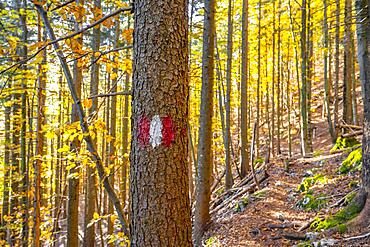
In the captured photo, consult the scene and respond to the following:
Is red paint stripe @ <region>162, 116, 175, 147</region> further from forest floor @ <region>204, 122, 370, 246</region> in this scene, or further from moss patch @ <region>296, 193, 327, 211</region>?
moss patch @ <region>296, 193, 327, 211</region>

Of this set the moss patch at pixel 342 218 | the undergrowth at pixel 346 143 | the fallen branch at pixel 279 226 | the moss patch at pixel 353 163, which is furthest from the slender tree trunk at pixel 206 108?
the undergrowth at pixel 346 143

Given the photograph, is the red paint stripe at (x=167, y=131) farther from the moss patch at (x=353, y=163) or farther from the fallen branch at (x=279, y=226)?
the moss patch at (x=353, y=163)

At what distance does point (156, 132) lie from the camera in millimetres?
2027

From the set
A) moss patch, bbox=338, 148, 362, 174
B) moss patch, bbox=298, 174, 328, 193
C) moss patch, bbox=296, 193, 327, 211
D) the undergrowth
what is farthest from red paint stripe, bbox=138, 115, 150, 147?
the undergrowth

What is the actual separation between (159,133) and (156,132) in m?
0.02

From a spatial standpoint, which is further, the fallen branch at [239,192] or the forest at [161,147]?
the fallen branch at [239,192]

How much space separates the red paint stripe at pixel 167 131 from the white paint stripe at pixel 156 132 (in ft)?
0.07

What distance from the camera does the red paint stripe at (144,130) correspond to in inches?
80.4

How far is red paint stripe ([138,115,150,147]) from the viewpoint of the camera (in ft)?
6.70

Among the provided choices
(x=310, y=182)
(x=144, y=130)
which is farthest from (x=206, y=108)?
(x=144, y=130)

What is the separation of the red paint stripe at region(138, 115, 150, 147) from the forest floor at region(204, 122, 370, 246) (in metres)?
3.92

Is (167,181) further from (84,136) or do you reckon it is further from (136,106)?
(84,136)

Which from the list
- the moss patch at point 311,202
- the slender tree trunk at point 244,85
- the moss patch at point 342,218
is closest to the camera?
the moss patch at point 342,218

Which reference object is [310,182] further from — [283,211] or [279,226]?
[279,226]
